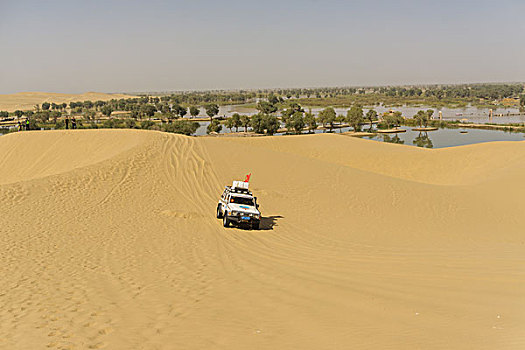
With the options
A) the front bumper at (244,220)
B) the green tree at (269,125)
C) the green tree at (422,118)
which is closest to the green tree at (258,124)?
the green tree at (269,125)

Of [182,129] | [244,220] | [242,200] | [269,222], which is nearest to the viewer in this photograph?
[244,220]

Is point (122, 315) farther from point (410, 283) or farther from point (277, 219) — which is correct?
point (277, 219)

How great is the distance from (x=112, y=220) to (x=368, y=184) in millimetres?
14902

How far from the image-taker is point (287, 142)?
49.9 meters

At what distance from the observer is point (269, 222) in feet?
53.7

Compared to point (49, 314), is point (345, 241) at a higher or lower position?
lower

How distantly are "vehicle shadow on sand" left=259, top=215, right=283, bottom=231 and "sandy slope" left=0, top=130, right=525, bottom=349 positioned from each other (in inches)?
5.9

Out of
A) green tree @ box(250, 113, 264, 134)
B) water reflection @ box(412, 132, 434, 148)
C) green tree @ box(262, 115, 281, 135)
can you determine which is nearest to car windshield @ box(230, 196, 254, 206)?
water reflection @ box(412, 132, 434, 148)

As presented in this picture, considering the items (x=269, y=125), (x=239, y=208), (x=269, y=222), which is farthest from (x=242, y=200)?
(x=269, y=125)

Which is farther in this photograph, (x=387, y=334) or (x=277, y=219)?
(x=277, y=219)

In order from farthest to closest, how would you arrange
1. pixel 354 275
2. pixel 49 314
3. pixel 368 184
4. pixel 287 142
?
pixel 287 142
pixel 368 184
pixel 354 275
pixel 49 314

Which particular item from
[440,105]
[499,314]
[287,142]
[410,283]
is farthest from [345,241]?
[440,105]

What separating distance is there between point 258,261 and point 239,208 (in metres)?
3.92

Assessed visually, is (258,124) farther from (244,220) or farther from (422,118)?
(244,220)
